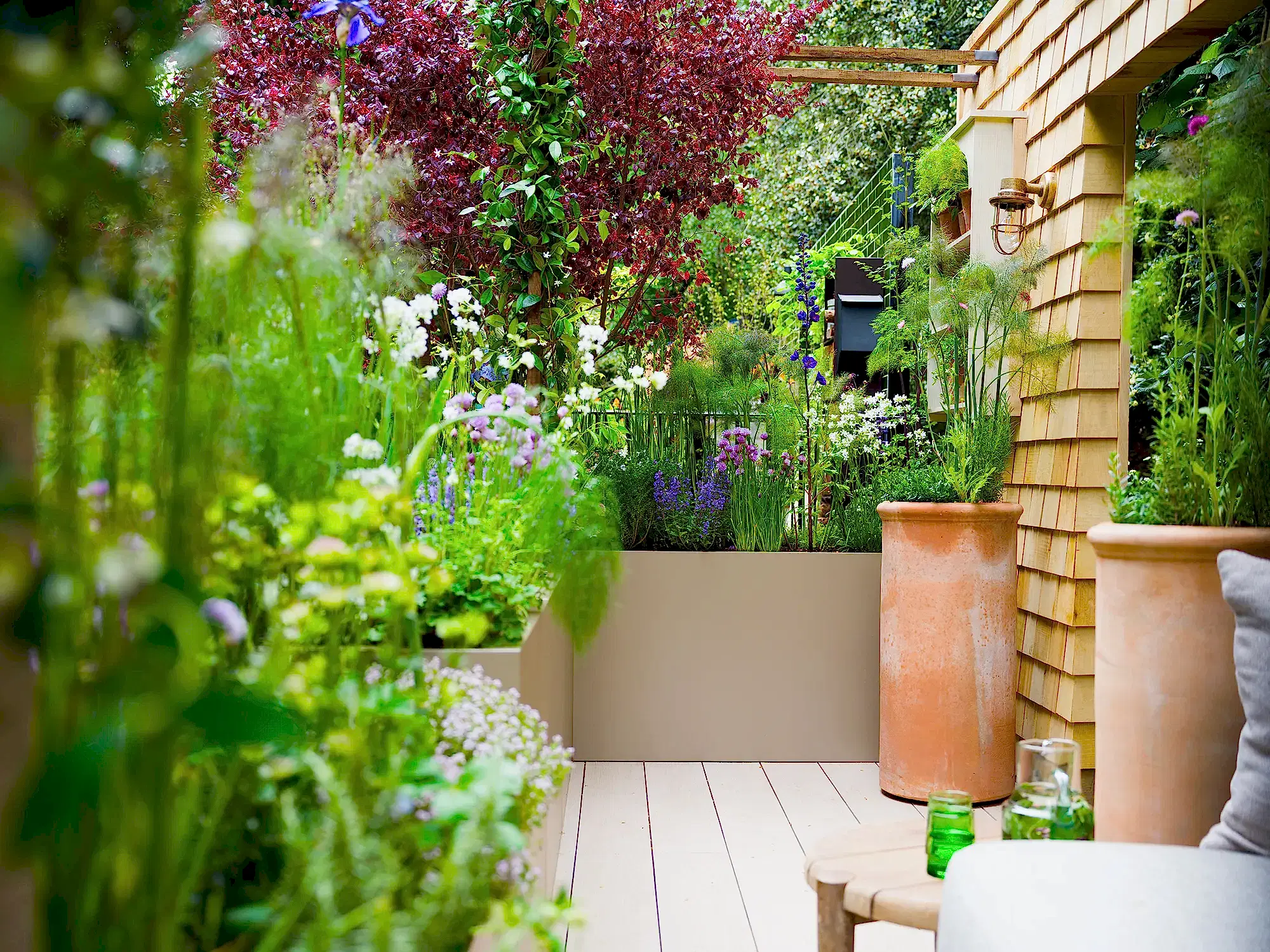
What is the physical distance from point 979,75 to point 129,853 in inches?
186

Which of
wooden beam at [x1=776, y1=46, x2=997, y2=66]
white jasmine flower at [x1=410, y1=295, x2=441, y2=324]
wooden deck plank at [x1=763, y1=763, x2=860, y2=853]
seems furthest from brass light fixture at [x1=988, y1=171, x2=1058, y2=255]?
white jasmine flower at [x1=410, y1=295, x2=441, y2=324]

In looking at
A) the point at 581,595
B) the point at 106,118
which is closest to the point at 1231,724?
the point at 581,595

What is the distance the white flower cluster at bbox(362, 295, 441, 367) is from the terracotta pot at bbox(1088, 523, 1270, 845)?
164 cm

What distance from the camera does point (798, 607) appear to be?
3.67 m

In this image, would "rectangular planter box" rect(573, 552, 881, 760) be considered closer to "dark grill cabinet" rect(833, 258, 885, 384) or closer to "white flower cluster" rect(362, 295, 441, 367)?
"white flower cluster" rect(362, 295, 441, 367)

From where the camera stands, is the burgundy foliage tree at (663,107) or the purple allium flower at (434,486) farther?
the burgundy foliage tree at (663,107)

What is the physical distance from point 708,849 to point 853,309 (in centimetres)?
422

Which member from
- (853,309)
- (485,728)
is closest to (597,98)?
(853,309)

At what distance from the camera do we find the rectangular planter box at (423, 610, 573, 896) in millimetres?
1381

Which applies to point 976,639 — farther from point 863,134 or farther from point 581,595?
point 863,134

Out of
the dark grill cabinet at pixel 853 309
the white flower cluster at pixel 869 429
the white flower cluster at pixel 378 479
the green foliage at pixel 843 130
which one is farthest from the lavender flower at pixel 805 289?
the green foliage at pixel 843 130

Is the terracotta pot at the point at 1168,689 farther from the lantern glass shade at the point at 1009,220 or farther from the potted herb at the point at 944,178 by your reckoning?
the potted herb at the point at 944,178

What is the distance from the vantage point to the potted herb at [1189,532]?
208 centimetres

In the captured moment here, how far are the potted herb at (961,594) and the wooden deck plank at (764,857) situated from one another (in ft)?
1.54
